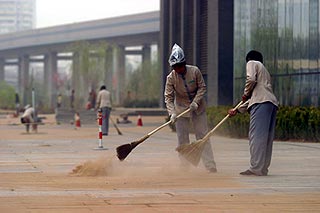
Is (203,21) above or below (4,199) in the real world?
above

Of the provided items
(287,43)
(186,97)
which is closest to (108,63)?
(287,43)

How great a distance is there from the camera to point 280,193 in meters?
13.0

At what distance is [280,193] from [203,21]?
32.1 meters

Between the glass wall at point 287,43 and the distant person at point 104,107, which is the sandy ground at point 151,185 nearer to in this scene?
the glass wall at point 287,43

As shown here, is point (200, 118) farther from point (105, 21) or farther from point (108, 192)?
point (105, 21)

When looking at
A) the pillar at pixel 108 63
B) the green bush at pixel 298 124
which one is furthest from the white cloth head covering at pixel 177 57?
the pillar at pixel 108 63

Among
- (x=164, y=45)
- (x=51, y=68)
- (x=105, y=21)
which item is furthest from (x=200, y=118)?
(x=51, y=68)

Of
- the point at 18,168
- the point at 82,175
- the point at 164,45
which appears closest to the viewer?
the point at 82,175

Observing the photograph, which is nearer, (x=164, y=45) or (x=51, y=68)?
(x=164, y=45)

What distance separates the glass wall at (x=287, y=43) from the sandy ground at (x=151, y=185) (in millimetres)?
10687

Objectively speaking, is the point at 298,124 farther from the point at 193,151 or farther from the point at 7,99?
the point at 7,99

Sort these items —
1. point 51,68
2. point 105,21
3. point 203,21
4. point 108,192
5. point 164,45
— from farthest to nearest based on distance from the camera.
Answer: point 51,68
point 105,21
point 164,45
point 203,21
point 108,192

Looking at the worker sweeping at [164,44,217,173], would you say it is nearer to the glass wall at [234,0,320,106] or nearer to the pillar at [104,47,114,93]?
the glass wall at [234,0,320,106]

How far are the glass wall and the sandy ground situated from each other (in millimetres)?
10687
